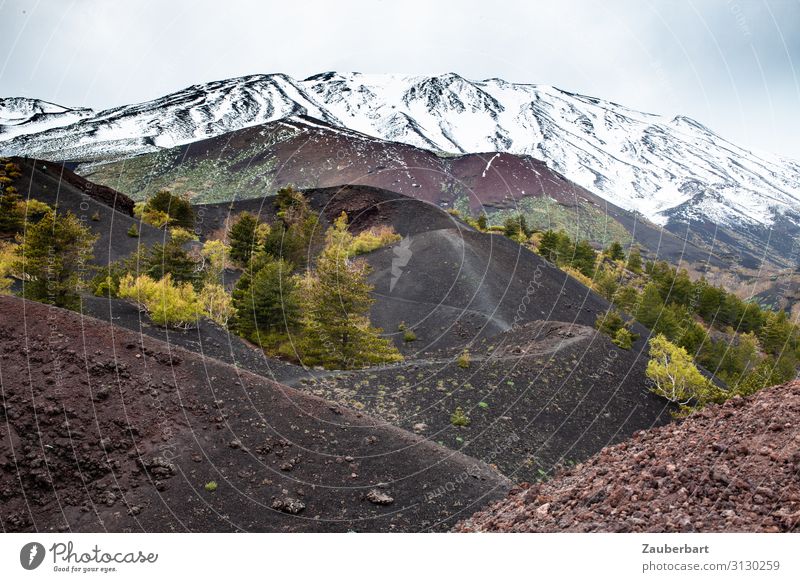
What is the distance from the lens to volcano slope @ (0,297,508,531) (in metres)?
8.77

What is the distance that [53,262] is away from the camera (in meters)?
20.0

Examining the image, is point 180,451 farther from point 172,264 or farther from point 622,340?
point 172,264

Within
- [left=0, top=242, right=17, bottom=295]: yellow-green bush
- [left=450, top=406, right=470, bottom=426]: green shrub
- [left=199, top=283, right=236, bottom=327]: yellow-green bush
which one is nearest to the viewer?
[left=450, top=406, right=470, bottom=426]: green shrub

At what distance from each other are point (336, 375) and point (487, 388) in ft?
16.0

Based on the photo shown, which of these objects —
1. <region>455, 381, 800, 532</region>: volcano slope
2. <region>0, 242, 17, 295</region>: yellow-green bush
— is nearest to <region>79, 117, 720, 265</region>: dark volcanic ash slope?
<region>0, 242, 17, 295</region>: yellow-green bush

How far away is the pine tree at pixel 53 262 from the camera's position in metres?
20.0

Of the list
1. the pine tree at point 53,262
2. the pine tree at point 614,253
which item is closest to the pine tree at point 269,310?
the pine tree at point 53,262

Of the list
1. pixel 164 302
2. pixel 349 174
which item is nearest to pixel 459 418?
pixel 164 302

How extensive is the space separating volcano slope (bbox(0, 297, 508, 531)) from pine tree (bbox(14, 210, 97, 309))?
785 cm

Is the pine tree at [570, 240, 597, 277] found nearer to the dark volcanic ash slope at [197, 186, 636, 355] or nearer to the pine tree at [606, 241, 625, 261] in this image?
the pine tree at [606, 241, 625, 261]

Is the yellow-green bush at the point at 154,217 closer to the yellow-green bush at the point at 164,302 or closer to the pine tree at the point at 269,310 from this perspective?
the pine tree at the point at 269,310

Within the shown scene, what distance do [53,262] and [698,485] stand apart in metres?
21.3

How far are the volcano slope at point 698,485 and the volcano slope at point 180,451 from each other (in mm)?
2782

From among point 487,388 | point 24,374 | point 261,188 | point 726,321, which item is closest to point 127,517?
point 24,374
